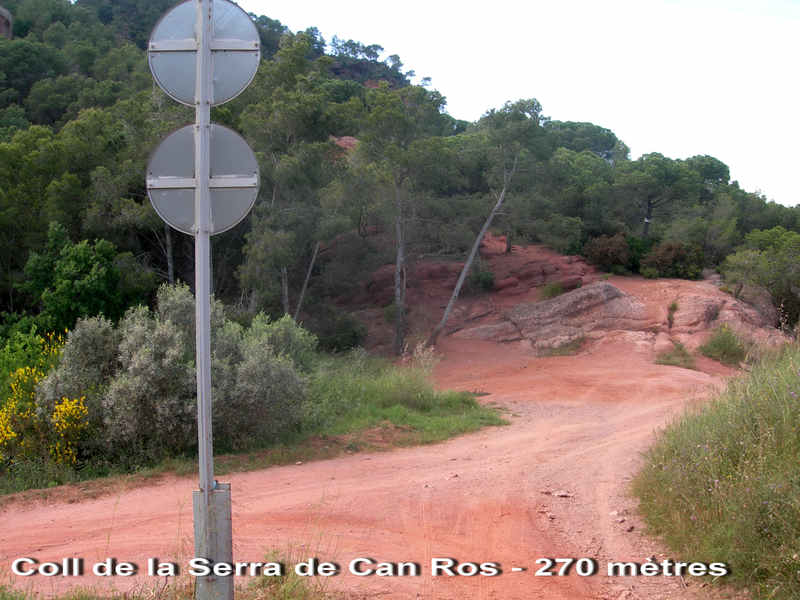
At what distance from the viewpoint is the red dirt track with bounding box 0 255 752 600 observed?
533 cm

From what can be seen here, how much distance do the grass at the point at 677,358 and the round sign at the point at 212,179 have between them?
725 inches

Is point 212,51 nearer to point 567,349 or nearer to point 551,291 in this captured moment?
point 567,349

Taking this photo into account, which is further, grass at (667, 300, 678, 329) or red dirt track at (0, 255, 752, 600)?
grass at (667, 300, 678, 329)

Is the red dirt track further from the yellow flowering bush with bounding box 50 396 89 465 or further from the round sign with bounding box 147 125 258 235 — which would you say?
the round sign with bounding box 147 125 258 235

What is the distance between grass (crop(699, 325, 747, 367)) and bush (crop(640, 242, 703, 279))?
7.26 m

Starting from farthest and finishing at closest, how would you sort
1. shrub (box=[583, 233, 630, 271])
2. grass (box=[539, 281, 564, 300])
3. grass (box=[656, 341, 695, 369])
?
shrub (box=[583, 233, 630, 271])
grass (box=[539, 281, 564, 300])
grass (box=[656, 341, 695, 369])

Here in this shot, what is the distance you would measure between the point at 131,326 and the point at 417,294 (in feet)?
60.2

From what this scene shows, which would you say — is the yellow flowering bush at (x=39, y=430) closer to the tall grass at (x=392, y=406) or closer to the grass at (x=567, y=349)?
the tall grass at (x=392, y=406)

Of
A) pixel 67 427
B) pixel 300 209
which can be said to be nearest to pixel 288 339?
Answer: pixel 67 427

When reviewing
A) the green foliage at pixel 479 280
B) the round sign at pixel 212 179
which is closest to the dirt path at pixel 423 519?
the round sign at pixel 212 179

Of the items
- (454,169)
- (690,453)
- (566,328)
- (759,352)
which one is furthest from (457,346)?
(690,453)

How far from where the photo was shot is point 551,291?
26.1 meters

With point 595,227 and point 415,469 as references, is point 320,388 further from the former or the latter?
point 595,227

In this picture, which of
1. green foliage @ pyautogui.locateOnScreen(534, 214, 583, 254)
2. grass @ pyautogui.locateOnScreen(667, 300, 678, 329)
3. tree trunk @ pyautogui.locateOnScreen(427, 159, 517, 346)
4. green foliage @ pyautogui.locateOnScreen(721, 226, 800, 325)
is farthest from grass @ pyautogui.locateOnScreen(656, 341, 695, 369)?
tree trunk @ pyautogui.locateOnScreen(427, 159, 517, 346)
